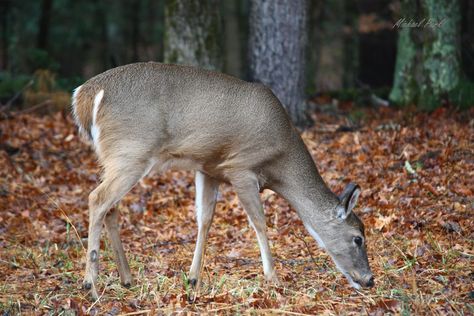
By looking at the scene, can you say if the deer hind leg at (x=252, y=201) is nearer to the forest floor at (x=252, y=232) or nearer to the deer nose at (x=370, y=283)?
the forest floor at (x=252, y=232)

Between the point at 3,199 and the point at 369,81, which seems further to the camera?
the point at 369,81

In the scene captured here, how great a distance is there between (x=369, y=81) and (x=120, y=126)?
575 inches

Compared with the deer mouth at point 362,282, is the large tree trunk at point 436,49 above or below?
above

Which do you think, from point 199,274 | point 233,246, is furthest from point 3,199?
point 199,274

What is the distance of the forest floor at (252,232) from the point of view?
5.69 meters

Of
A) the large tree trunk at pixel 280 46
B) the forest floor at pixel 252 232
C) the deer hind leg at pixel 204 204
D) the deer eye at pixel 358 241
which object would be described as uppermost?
the large tree trunk at pixel 280 46

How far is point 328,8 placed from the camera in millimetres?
25031

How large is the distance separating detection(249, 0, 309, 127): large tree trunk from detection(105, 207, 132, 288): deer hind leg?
5.13 metres

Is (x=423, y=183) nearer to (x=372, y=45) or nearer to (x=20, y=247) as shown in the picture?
(x=20, y=247)

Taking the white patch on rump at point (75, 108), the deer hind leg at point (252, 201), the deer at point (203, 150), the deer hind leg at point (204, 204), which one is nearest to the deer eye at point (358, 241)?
the deer at point (203, 150)

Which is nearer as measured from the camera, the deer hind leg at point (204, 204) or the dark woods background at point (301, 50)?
the deer hind leg at point (204, 204)

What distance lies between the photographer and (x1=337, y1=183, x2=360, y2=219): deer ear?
20.8 feet

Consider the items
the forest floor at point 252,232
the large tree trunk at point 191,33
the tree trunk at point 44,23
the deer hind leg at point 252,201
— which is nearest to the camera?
the forest floor at point 252,232

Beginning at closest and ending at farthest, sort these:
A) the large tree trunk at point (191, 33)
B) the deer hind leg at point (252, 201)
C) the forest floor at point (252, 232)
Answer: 1. the forest floor at point (252, 232)
2. the deer hind leg at point (252, 201)
3. the large tree trunk at point (191, 33)
